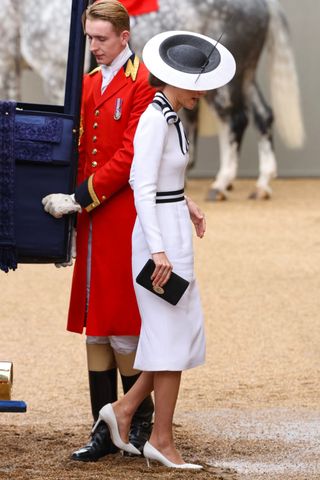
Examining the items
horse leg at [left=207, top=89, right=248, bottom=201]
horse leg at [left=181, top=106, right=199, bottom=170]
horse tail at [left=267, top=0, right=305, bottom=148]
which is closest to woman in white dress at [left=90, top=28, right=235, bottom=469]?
horse leg at [left=207, top=89, right=248, bottom=201]

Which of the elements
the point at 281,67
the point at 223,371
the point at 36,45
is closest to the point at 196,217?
the point at 223,371

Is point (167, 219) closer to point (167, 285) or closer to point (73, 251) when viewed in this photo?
point (167, 285)

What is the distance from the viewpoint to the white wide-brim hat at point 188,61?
366 cm

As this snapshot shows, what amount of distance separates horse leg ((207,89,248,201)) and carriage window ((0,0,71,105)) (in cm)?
130

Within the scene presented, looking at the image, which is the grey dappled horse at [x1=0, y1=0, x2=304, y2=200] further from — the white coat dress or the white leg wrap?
the white coat dress

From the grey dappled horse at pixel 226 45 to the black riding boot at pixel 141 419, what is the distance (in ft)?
22.0

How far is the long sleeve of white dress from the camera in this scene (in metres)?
3.64

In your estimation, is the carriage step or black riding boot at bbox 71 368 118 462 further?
black riding boot at bbox 71 368 118 462

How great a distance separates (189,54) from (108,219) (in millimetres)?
541

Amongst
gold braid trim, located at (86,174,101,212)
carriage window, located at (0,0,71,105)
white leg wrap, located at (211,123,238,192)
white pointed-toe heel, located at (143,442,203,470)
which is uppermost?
carriage window, located at (0,0,71,105)

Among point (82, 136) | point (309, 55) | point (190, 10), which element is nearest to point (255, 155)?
point (309, 55)

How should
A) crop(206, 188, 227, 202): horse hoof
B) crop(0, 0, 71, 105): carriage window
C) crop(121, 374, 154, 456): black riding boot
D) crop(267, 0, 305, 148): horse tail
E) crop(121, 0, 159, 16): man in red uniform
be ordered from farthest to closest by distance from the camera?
1. crop(267, 0, 305, 148): horse tail
2. crop(206, 188, 227, 202): horse hoof
3. crop(0, 0, 71, 105): carriage window
4. crop(121, 0, 159, 16): man in red uniform
5. crop(121, 374, 154, 456): black riding boot

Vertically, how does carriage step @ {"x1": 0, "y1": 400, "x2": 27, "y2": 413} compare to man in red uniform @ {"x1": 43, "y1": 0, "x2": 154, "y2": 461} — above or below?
below

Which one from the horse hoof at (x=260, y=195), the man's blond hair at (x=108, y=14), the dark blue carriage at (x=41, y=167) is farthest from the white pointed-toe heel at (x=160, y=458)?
the horse hoof at (x=260, y=195)
